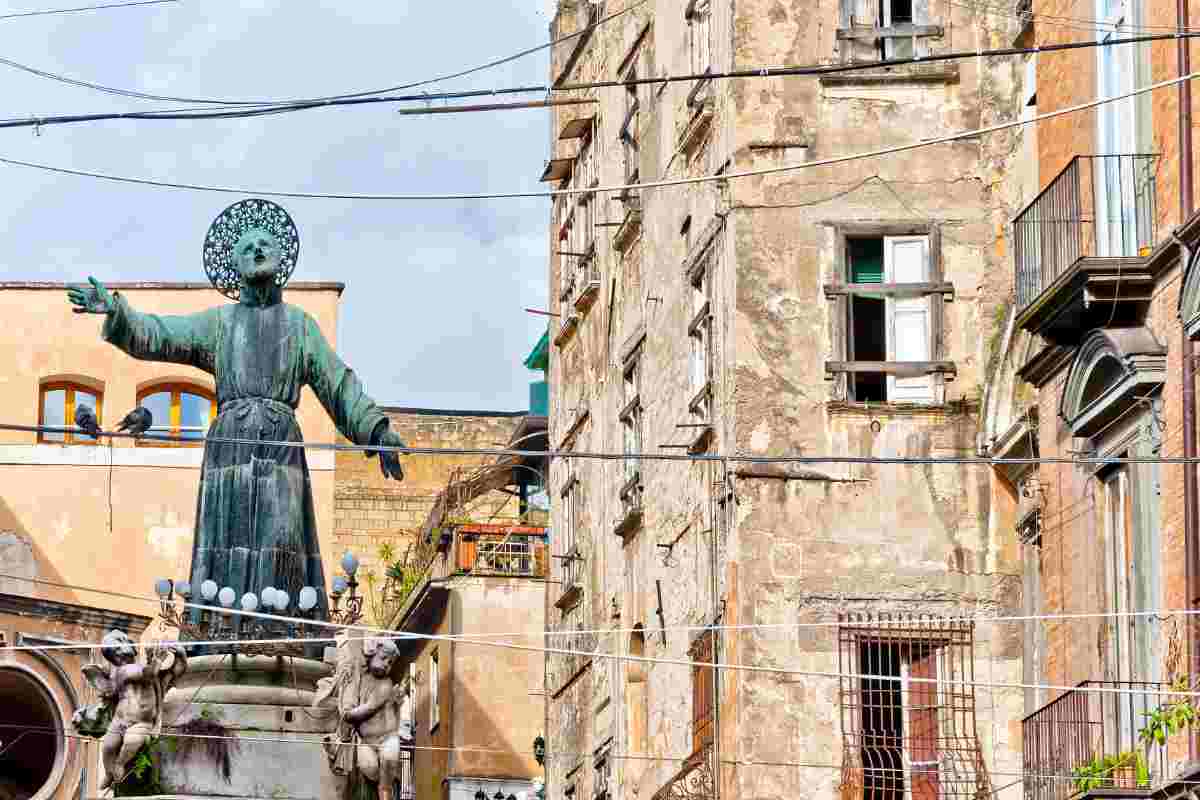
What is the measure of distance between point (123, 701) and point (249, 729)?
1.26m

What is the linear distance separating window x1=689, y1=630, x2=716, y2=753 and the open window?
3257mm

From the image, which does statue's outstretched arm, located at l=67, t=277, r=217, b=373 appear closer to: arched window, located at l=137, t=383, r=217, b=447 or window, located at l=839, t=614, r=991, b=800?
window, located at l=839, t=614, r=991, b=800

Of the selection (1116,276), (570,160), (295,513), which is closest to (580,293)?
(570,160)

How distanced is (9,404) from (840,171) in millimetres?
32214

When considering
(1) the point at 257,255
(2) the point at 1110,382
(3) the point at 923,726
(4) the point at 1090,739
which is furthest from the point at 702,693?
(2) the point at 1110,382

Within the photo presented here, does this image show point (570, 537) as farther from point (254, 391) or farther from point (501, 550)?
point (501, 550)

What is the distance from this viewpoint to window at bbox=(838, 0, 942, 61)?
36469 millimetres

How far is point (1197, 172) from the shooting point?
26109mm

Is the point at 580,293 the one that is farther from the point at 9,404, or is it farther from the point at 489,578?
the point at 9,404

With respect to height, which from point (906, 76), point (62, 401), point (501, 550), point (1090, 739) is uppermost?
point (62, 401)

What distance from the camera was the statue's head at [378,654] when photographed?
A: 30891 mm

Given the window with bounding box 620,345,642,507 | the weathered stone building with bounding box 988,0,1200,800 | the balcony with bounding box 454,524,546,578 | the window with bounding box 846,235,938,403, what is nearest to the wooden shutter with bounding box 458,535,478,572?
the balcony with bounding box 454,524,546,578

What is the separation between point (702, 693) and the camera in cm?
3712

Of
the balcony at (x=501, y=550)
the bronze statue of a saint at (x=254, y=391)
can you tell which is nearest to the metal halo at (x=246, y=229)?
the bronze statue of a saint at (x=254, y=391)
